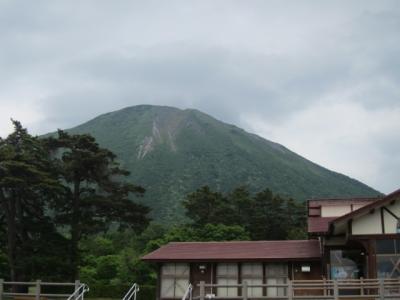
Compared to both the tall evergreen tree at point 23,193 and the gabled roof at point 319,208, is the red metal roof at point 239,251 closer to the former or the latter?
the gabled roof at point 319,208

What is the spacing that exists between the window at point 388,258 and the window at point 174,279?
9332 millimetres

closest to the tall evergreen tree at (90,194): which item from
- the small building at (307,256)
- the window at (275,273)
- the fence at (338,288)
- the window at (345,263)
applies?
the small building at (307,256)

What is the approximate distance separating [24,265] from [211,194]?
1207 inches

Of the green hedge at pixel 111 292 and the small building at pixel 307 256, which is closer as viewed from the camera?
the small building at pixel 307 256

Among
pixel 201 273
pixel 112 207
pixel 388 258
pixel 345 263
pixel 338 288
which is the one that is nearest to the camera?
pixel 338 288

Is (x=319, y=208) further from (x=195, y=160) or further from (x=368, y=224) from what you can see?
(x=195, y=160)

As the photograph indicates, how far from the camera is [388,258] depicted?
2017 cm

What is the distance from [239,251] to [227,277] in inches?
56.5

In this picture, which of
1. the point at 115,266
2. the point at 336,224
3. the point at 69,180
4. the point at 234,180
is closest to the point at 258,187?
the point at 234,180

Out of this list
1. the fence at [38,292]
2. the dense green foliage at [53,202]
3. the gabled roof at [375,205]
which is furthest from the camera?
the dense green foliage at [53,202]

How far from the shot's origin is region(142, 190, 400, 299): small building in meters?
20.4

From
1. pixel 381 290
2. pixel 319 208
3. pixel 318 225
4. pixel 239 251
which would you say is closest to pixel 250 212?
pixel 319 208

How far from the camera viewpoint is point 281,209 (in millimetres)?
59562

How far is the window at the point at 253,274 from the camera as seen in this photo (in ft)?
83.5
